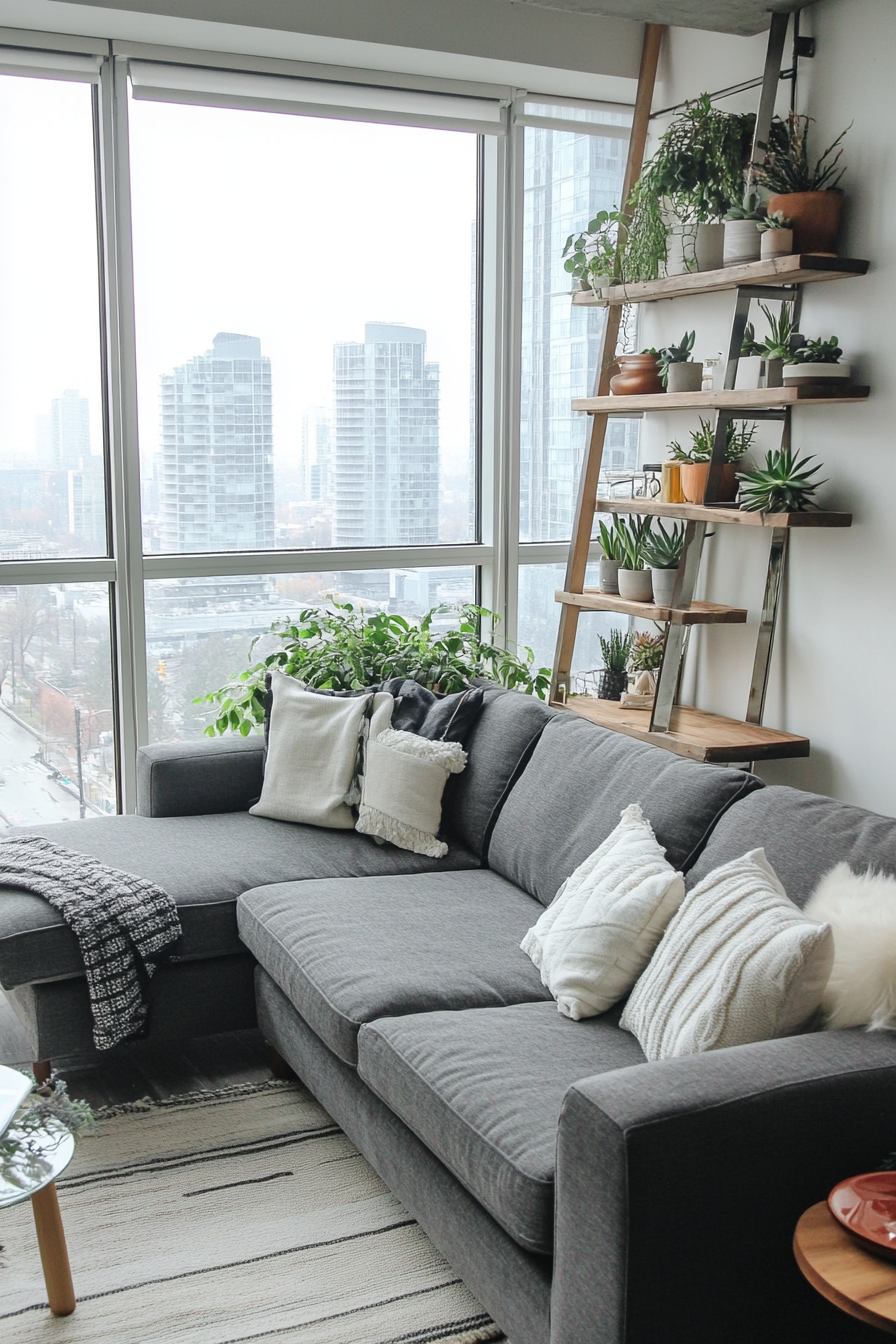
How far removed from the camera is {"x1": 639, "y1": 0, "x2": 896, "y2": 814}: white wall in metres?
3.22

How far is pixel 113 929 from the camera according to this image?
9.12 feet

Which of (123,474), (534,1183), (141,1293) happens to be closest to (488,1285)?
(534,1183)

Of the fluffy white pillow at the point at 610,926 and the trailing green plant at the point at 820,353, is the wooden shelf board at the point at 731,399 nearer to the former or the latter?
the trailing green plant at the point at 820,353

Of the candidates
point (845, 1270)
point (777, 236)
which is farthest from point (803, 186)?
point (845, 1270)

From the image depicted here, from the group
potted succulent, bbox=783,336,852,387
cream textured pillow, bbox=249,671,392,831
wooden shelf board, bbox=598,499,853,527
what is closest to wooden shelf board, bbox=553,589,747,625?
wooden shelf board, bbox=598,499,853,527

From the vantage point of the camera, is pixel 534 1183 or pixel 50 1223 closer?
pixel 534 1183

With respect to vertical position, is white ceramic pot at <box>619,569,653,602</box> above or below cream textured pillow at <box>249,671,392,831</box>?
above

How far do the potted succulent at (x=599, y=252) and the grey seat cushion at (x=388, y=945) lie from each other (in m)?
2.02

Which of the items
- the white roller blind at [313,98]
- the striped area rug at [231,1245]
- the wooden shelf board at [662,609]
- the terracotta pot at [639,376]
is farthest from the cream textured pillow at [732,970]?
the white roller blind at [313,98]

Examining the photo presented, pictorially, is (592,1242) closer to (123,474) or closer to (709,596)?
(709,596)

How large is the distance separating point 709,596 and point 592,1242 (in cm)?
260

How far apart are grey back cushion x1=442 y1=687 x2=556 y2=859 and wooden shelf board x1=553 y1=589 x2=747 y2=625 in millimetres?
535

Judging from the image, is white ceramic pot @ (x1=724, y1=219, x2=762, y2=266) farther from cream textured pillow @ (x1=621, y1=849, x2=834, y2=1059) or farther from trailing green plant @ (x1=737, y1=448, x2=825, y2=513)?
cream textured pillow @ (x1=621, y1=849, x2=834, y2=1059)

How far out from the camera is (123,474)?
3977 mm
